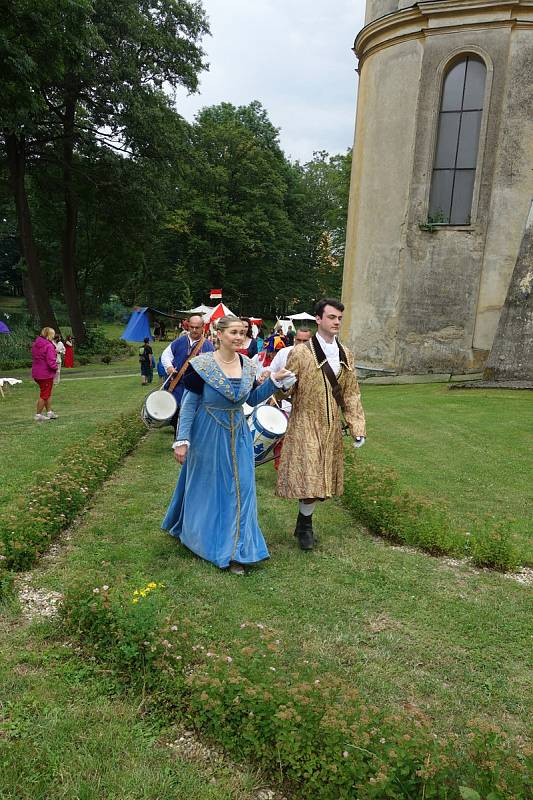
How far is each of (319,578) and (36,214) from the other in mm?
34415

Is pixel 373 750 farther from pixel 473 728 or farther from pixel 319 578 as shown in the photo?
pixel 319 578

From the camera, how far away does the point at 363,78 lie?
782 inches

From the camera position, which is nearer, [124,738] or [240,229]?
[124,738]

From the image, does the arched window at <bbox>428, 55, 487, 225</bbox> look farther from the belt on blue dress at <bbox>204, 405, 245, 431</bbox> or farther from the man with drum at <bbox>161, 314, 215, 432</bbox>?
the belt on blue dress at <bbox>204, 405, 245, 431</bbox>

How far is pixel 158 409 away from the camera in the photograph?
6.57 m

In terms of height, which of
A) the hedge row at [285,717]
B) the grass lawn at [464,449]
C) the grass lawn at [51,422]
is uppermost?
the hedge row at [285,717]

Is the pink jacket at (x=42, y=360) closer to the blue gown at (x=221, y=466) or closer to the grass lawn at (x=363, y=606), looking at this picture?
the grass lawn at (x=363, y=606)

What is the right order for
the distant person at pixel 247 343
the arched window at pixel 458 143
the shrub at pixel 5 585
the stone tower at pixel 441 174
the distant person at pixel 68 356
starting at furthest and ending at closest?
the distant person at pixel 68 356
the arched window at pixel 458 143
the stone tower at pixel 441 174
the distant person at pixel 247 343
the shrub at pixel 5 585

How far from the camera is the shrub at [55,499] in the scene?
502 cm

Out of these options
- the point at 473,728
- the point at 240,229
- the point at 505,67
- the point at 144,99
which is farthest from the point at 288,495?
the point at 240,229

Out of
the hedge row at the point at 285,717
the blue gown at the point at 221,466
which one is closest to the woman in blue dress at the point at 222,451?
the blue gown at the point at 221,466

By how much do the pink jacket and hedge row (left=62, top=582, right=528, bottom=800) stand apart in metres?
8.64

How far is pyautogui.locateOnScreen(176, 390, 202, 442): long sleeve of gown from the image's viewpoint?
504cm

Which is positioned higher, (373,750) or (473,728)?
(373,750)
